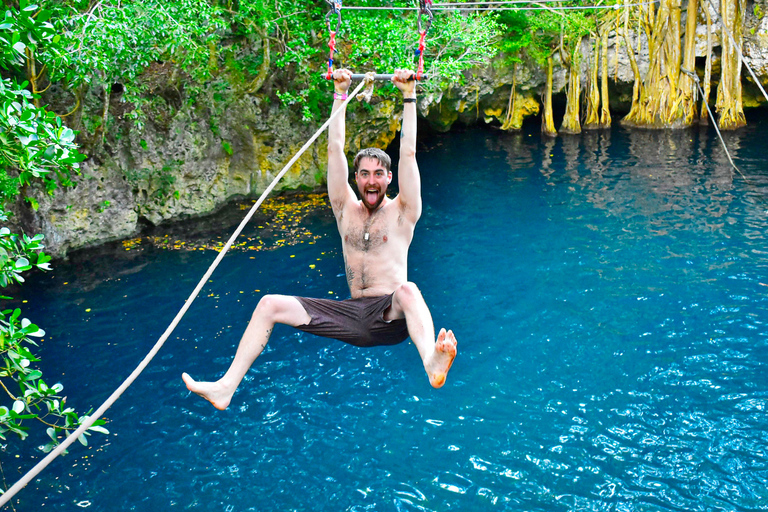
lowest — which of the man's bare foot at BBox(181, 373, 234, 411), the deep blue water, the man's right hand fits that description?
the deep blue water

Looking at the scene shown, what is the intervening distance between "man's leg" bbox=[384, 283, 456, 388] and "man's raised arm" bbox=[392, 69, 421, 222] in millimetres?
588

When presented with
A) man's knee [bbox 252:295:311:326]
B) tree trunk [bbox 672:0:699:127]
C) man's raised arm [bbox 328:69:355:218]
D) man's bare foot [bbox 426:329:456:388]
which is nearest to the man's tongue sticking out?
man's raised arm [bbox 328:69:355:218]

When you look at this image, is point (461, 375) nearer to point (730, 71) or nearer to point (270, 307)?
point (270, 307)

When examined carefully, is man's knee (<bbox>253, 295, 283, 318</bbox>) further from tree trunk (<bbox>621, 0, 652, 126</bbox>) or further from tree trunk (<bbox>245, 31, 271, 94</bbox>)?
tree trunk (<bbox>621, 0, 652, 126</bbox>)

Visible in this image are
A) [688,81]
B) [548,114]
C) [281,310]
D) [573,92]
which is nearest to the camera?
[281,310]

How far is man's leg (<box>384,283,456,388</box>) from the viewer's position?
11.5ft

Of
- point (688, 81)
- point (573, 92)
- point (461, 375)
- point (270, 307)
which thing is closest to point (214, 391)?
point (270, 307)

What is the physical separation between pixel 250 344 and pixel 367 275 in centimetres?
93

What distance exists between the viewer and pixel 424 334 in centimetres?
386

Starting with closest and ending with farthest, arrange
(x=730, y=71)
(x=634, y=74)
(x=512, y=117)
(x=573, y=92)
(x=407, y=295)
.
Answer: (x=407, y=295), (x=730, y=71), (x=573, y=92), (x=634, y=74), (x=512, y=117)

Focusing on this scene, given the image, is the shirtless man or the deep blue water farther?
the deep blue water

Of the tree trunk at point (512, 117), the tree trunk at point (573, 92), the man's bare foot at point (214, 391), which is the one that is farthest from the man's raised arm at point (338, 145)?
the tree trunk at point (512, 117)

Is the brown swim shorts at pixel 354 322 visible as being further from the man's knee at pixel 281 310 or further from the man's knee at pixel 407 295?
the man's knee at pixel 407 295

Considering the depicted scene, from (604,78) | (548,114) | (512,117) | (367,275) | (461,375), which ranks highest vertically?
(604,78)
